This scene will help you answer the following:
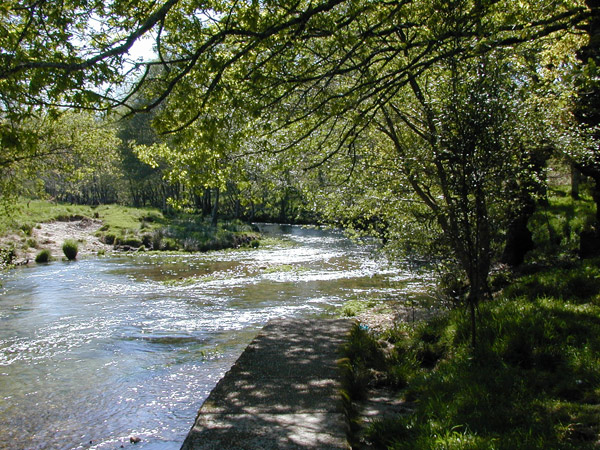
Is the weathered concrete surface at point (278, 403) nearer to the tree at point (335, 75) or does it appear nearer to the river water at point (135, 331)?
the river water at point (135, 331)

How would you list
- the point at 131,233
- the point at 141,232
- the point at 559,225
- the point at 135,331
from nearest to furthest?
the point at 135,331 < the point at 559,225 < the point at 131,233 < the point at 141,232

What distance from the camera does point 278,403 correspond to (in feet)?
15.8

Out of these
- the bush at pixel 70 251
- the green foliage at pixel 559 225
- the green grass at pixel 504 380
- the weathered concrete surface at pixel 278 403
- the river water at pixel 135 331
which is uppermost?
the green foliage at pixel 559 225

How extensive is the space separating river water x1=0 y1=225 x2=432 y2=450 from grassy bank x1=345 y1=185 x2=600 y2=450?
2821 mm

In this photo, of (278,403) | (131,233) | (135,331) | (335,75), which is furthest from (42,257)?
(278,403)

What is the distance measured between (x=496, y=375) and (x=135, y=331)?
8.77 m

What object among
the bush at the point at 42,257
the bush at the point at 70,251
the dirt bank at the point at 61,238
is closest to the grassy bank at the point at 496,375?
the bush at the point at 70,251

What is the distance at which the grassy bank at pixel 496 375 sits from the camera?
3902 millimetres

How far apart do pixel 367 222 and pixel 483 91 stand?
24.5 feet

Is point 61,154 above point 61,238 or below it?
above

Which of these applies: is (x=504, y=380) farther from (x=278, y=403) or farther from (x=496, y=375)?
(x=278, y=403)

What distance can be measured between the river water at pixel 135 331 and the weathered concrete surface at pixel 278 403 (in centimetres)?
117

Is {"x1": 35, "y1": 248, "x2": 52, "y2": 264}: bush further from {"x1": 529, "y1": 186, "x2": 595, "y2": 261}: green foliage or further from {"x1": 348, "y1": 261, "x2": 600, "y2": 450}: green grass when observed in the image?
{"x1": 529, "y1": 186, "x2": 595, "y2": 261}: green foliage

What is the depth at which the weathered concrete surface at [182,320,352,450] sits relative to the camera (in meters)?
4.04
